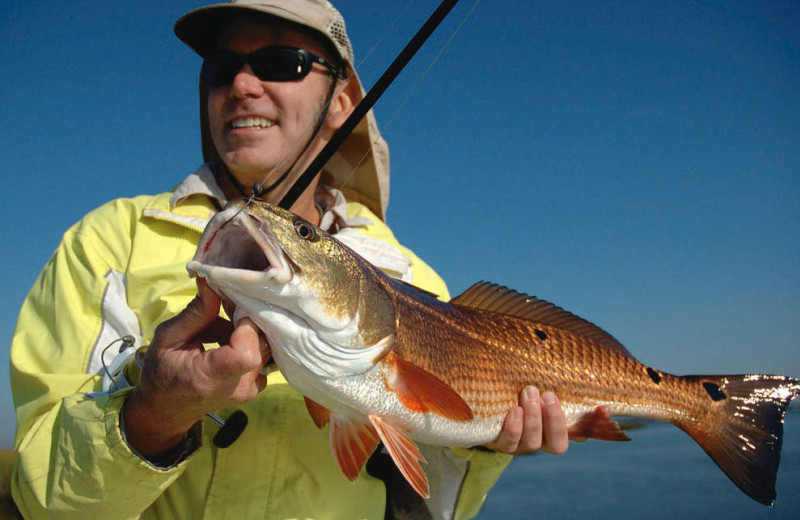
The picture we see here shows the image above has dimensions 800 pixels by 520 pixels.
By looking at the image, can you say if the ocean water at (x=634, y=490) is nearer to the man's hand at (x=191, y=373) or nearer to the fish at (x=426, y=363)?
the fish at (x=426, y=363)

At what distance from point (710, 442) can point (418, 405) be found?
193 centimetres

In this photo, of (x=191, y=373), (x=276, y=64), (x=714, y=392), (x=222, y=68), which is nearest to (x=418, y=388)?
(x=191, y=373)

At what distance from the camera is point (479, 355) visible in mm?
2750

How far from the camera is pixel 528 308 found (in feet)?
10.5

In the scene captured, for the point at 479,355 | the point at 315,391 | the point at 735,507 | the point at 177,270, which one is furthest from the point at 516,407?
the point at 735,507

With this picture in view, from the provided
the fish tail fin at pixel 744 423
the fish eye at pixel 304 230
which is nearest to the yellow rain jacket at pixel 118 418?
the fish eye at pixel 304 230

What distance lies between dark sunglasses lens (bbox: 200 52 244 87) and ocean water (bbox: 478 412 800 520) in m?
7.29

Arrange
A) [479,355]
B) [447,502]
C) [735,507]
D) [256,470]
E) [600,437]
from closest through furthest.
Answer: [256,470] < [479,355] < [600,437] < [447,502] < [735,507]

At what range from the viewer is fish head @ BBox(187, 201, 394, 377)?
1.83 metres

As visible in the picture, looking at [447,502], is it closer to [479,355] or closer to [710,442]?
[479,355]

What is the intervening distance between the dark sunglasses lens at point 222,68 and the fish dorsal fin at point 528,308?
181cm

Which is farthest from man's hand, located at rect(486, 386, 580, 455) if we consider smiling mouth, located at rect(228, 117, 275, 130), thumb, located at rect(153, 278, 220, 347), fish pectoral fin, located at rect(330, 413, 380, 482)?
smiling mouth, located at rect(228, 117, 275, 130)

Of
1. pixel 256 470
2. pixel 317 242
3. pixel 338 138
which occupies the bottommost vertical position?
pixel 256 470

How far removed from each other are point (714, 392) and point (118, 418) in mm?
3038
